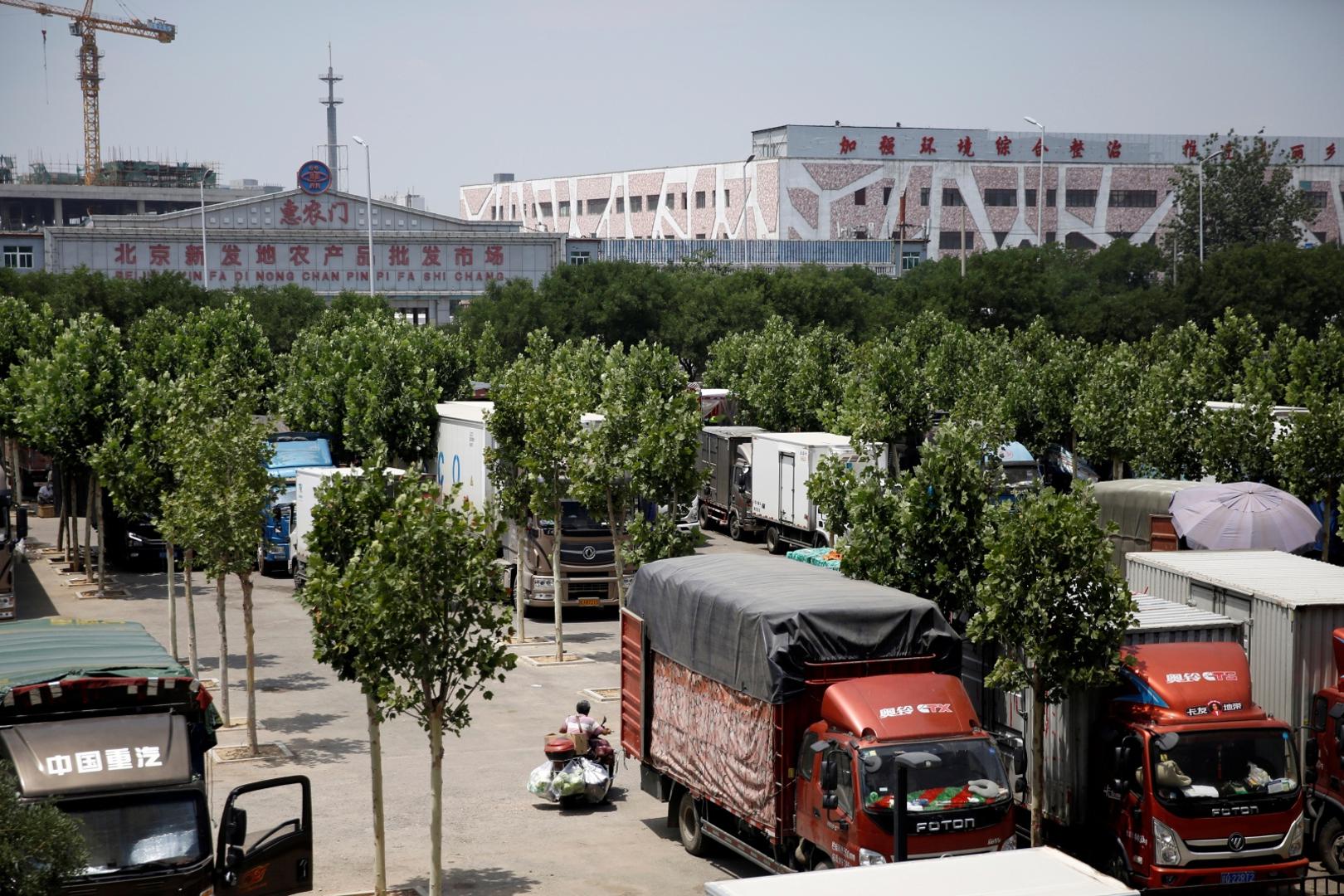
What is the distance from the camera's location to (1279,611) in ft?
53.7

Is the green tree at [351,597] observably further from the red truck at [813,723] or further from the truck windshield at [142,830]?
the red truck at [813,723]

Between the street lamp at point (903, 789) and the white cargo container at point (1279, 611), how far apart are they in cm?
548

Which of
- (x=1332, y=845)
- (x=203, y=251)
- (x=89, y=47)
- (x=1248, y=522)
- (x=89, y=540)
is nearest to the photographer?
(x=1332, y=845)

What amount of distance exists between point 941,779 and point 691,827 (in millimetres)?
4078

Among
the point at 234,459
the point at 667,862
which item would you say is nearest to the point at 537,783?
the point at 667,862

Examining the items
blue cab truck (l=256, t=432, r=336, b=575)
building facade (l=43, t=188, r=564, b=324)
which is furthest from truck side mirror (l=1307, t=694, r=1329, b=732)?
building facade (l=43, t=188, r=564, b=324)

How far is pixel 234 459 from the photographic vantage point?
2038 cm

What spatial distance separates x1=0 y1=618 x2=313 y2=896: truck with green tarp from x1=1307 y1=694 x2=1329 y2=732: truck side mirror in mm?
10586

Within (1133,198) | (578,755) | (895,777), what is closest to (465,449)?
(578,755)

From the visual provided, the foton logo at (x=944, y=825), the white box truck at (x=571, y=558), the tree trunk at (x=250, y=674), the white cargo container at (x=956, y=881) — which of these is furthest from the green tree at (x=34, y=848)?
the white box truck at (x=571, y=558)

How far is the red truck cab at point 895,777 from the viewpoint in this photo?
42.2 feet

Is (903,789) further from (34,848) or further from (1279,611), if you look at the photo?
(34,848)

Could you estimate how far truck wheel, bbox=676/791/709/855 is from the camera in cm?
1609

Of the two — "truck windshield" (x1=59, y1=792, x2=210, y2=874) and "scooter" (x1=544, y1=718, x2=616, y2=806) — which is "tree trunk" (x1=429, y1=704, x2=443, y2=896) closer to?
"truck windshield" (x1=59, y1=792, x2=210, y2=874)
